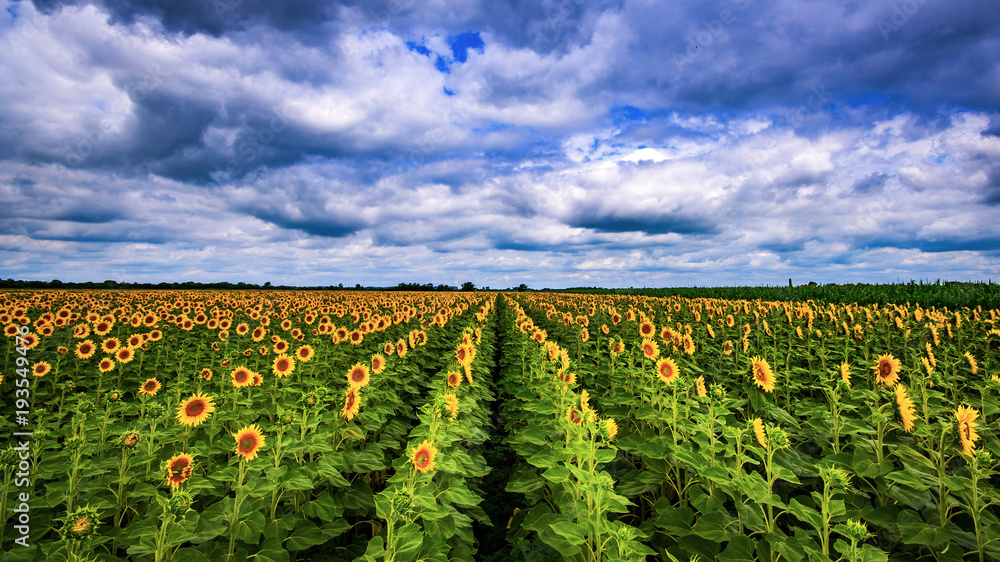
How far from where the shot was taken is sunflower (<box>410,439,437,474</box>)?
2887mm

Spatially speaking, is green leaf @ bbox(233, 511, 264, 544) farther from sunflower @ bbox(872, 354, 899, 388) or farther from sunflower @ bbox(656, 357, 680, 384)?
sunflower @ bbox(872, 354, 899, 388)

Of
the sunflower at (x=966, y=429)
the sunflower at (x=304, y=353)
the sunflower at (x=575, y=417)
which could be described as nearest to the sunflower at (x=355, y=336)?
the sunflower at (x=304, y=353)

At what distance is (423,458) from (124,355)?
732cm

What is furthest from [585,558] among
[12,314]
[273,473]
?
[12,314]

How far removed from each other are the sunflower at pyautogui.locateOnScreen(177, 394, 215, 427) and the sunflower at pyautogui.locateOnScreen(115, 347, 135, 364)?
4.16 meters

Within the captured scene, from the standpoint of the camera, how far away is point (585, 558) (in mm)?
2727

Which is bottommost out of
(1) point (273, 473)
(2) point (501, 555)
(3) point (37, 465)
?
(2) point (501, 555)

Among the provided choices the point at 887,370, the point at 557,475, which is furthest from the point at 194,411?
the point at 887,370

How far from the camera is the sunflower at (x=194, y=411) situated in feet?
13.3

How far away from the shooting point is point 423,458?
115 inches

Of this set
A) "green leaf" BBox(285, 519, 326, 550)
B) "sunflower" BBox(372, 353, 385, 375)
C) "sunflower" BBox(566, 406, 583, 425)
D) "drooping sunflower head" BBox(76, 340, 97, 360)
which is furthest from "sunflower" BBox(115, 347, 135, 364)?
"sunflower" BBox(566, 406, 583, 425)

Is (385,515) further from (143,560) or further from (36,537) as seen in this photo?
(36,537)

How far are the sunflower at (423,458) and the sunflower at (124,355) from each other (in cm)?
698

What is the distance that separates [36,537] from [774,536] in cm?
505
